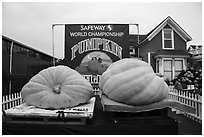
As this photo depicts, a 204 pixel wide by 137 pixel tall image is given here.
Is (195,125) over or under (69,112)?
under

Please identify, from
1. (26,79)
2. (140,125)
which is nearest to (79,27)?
(26,79)

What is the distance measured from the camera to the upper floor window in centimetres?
836

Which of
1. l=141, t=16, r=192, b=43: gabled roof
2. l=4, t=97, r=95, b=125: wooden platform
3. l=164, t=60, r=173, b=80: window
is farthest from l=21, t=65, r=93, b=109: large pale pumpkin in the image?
l=141, t=16, r=192, b=43: gabled roof

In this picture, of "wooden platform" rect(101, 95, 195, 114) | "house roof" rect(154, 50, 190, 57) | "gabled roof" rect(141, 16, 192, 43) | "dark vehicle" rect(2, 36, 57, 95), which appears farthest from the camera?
"gabled roof" rect(141, 16, 192, 43)

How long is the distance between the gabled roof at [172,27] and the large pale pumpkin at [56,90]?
6.77 meters

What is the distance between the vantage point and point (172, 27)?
8.38 metres

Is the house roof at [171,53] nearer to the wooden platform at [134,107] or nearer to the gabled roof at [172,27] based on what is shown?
the gabled roof at [172,27]

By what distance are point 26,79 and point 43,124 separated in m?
3.90

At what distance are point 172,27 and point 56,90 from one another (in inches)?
312

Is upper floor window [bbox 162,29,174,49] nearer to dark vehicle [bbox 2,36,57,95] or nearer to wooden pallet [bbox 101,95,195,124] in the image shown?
dark vehicle [bbox 2,36,57,95]

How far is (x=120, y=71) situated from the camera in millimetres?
1820

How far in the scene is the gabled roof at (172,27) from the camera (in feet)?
26.8

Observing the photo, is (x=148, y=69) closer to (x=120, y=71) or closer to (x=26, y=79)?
(x=120, y=71)

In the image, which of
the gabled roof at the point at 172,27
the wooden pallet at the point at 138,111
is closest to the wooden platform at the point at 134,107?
the wooden pallet at the point at 138,111
